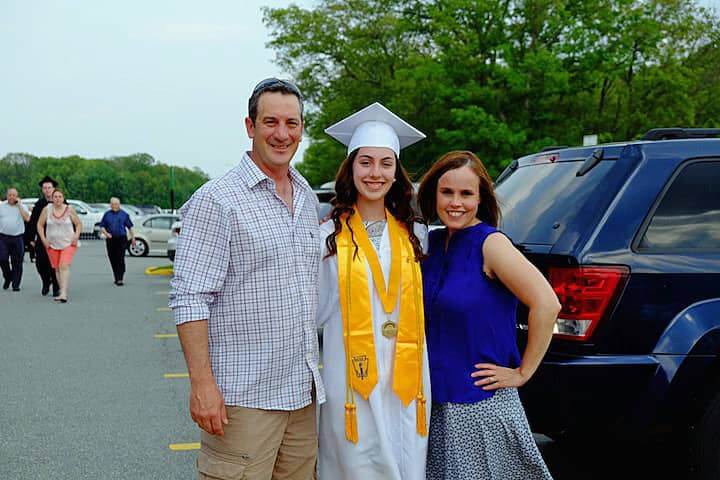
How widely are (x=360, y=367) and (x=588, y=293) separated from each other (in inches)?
46.1

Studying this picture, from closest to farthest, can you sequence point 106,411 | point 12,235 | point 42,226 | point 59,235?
point 106,411, point 59,235, point 42,226, point 12,235

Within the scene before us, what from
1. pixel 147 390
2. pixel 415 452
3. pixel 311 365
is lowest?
pixel 147 390

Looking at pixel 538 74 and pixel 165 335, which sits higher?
pixel 538 74

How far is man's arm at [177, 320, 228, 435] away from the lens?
2.58m

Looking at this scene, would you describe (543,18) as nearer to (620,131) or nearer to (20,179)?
(620,131)

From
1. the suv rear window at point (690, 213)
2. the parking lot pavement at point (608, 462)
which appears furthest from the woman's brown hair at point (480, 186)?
the parking lot pavement at point (608, 462)

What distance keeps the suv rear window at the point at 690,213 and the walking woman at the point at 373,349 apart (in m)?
1.29

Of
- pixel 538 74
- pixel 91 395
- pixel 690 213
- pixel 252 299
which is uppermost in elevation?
pixel 538 74

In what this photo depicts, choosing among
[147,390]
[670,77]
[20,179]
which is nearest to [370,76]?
[670,77]

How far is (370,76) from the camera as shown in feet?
100

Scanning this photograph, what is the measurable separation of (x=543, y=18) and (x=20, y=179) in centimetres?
9963

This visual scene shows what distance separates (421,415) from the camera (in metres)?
2.84

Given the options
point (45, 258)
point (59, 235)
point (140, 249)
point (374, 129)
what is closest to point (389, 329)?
point (374, 129)

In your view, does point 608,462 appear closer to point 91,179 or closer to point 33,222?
point 33,222
